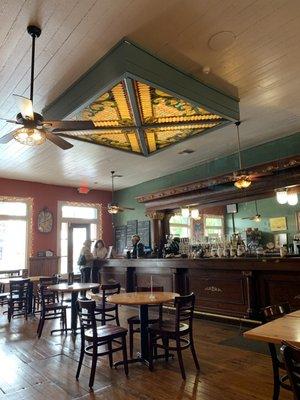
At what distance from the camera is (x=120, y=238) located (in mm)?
10953

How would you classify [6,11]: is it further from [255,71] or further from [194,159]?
[194,159]

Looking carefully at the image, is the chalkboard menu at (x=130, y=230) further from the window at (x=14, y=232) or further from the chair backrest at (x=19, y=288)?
the chair backrest at (x=19, y=288)

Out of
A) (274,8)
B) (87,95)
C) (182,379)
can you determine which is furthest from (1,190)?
(274,8)

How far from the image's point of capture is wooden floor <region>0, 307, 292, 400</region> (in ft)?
9.93

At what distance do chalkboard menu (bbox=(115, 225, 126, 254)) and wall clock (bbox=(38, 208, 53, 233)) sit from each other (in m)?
2.32

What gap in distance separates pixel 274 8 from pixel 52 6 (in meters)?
1.99

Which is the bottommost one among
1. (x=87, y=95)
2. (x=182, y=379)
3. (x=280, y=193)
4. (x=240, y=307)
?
(x=182, y=379)

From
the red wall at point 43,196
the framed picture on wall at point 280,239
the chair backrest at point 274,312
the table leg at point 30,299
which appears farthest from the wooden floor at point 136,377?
the red wall at point 43,196

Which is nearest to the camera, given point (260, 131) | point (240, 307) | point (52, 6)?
point (52, 6)

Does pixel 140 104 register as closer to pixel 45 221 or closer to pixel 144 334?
pixel 144 334

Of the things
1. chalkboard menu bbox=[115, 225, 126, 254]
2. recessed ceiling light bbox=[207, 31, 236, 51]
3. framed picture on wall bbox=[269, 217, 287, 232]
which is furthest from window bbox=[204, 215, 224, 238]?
recessed ceiling light bbox=[207, 31, 236, 51]

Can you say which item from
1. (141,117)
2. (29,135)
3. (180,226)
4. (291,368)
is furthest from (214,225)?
(291,368)

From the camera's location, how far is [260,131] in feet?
19.5

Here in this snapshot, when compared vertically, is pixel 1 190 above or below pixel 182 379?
above
